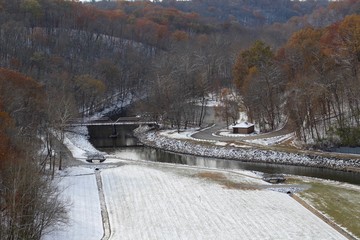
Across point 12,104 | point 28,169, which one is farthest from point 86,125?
point 28,169

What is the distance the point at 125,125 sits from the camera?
67438 millimetres

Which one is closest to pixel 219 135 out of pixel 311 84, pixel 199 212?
pixel 311 84

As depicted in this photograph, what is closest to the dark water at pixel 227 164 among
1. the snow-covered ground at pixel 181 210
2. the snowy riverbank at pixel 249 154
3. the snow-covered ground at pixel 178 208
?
the snowy riverbank at pixel 249 154

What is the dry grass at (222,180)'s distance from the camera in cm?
3244

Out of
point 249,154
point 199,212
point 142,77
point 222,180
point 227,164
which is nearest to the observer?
point 199,212

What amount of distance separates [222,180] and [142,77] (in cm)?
6530

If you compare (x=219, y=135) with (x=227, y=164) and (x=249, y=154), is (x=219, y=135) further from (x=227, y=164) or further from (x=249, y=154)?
(x=227, y=164)

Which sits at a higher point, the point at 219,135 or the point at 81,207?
the point at 219,135

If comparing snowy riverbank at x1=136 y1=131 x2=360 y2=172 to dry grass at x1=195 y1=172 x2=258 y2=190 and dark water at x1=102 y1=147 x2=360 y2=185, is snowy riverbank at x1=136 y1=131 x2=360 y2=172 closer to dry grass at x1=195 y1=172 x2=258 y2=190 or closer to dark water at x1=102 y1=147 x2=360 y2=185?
dark water at x1=102 y1=147 x2=360 y2=185

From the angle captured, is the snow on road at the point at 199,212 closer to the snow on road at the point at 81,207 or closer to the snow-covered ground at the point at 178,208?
Result: the snow-covered ground at the point at 178,208

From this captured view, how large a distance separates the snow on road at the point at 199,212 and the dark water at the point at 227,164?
813 cm

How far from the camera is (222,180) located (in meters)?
34.4

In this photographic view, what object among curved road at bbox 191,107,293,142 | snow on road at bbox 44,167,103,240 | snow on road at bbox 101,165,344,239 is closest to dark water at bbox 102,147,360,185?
curved road at bbox 191,107,293,142

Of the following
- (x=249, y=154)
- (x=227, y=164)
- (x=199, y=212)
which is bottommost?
(x=199, y=212)
